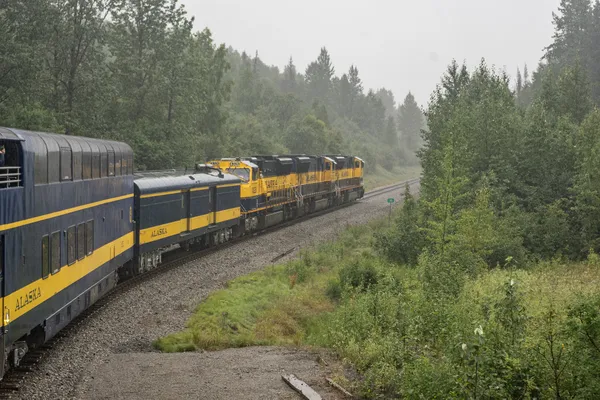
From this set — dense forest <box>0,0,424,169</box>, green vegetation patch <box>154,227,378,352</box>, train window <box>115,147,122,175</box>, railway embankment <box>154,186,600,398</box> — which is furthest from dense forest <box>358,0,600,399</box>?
dense forest <box>0,0,424,169</box>

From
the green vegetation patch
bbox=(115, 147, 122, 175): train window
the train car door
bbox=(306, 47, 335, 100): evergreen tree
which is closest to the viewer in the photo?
the green vegetation patch

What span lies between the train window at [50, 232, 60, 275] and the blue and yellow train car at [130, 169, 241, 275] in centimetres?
855

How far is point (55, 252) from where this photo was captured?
539 inches

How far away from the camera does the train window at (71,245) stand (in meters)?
14.7

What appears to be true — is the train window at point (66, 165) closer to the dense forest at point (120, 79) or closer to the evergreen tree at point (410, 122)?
the dense forest at point (120, 79)

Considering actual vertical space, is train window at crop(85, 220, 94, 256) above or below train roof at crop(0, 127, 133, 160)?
below

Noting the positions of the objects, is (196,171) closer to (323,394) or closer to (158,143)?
(158,143)

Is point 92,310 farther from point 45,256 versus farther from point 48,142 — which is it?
point 48,142

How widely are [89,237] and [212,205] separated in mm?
13211

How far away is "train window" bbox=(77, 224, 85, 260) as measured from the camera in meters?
15.5

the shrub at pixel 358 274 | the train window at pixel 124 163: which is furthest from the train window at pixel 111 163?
the shrub at pixel 358 274

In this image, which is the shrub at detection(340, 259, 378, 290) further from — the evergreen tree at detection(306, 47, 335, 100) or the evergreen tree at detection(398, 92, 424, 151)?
the evergreen tree at detection(398, 92, 424, 151)

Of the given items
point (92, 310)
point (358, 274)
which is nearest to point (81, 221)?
point (92, 310)

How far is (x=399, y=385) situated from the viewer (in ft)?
38.2
